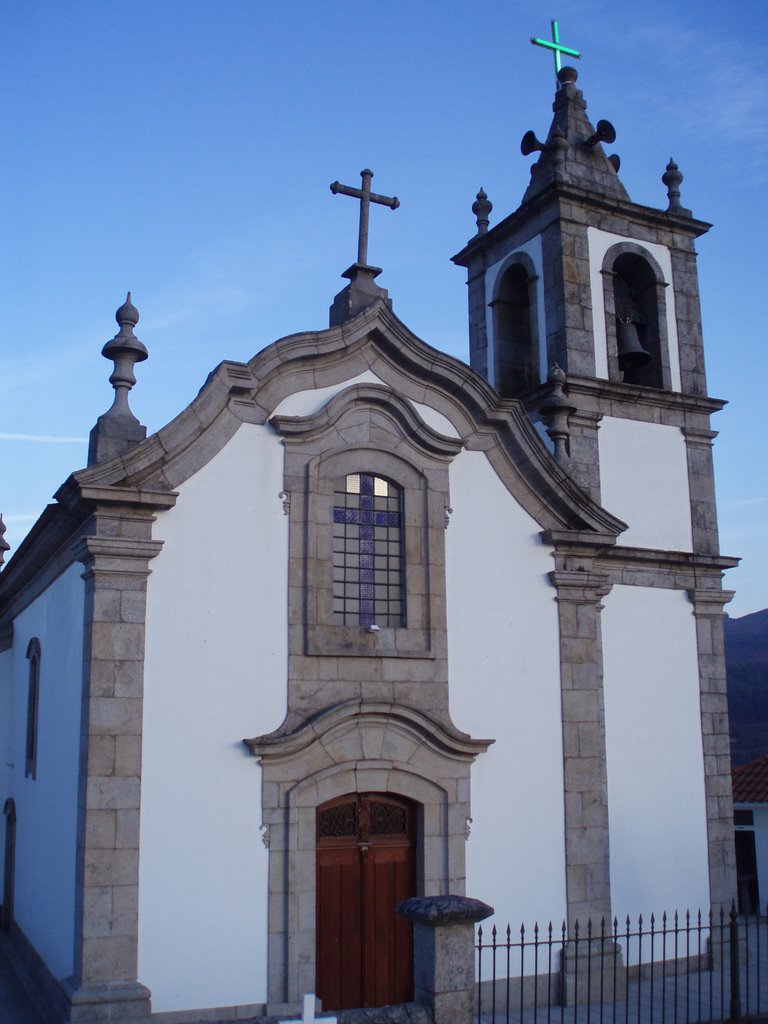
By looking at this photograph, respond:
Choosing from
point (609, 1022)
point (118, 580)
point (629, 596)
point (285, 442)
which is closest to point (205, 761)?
point (118, 580)

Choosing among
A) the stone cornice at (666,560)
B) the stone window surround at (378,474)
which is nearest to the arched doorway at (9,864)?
the stone window surround at (378,474)

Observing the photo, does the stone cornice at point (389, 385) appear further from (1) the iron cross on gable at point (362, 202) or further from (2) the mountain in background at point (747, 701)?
(2) the mountain in background at point (747, 701)

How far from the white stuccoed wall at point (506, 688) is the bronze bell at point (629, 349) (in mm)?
3697

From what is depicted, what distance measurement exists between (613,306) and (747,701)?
46.8 m

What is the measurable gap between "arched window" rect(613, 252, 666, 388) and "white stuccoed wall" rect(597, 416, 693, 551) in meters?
0.92

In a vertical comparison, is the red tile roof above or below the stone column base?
above

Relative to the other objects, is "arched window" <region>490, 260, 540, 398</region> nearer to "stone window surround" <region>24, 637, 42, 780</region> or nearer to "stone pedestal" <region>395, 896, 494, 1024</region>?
"stone window surround" <region>24, 637, 42, 780</region>

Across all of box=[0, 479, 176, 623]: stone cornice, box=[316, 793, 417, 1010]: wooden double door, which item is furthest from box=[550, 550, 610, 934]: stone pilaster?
box=[0, 479, 176, 623]: stone cornice

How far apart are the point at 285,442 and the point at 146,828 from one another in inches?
165

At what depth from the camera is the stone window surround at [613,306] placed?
14.5 meters

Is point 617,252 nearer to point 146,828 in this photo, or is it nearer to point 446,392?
point 446,392

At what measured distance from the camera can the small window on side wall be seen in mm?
12742

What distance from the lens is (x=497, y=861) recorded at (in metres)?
11.3

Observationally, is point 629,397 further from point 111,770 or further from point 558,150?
point 111,770
